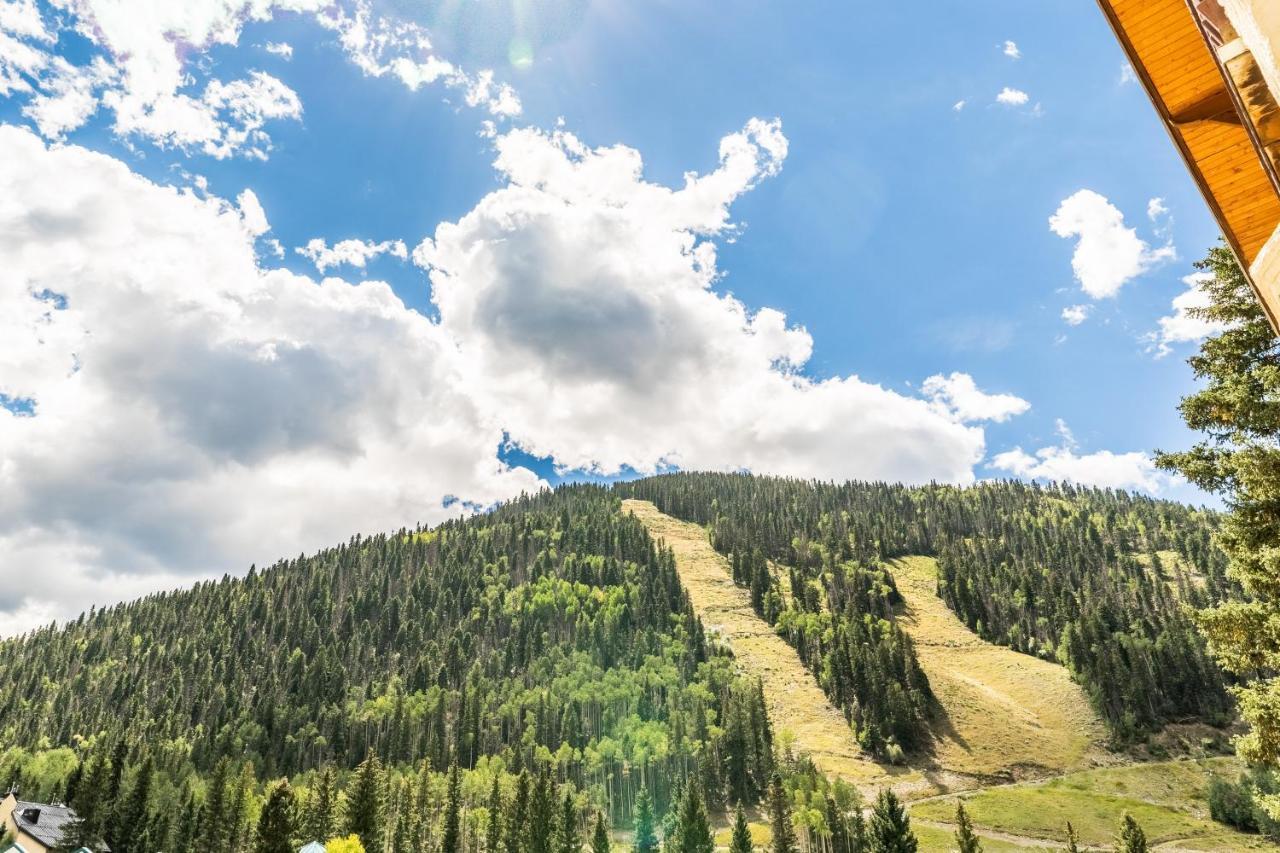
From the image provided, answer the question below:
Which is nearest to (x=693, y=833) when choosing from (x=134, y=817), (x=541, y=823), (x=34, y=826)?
(x=541, y=823)

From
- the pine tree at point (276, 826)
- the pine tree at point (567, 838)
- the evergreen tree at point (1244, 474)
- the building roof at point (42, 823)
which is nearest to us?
the evergreen tree at point (1244, 474)

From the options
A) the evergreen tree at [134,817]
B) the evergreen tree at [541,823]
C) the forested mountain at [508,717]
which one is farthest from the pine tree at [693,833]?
the evergreen tree at [134,817]

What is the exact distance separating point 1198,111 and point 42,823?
103935 millimetres

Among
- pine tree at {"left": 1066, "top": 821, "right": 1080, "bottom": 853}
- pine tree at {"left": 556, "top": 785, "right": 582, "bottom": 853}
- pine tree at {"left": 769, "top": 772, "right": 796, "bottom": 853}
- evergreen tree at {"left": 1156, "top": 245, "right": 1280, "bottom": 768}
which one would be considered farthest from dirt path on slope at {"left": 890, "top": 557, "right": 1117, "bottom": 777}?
evergreen tree at {"left": 1156, "top": 245, "right": 1280, "bottom": 768}

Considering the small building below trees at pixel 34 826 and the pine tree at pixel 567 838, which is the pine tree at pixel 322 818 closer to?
the small building below trees at pixel 34 826

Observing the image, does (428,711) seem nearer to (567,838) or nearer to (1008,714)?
(567,838)

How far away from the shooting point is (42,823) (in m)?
72.5

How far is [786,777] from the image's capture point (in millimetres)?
118750

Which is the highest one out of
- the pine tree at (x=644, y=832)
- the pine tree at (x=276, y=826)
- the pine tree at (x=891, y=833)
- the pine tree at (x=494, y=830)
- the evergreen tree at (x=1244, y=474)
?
the evergreen tree at (x=1244, y=474)

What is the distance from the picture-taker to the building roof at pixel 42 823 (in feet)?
230

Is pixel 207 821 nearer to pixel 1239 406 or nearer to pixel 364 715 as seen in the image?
pixel 364 715

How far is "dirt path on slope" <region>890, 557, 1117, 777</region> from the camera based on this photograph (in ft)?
427

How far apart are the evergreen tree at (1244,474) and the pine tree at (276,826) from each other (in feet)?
170

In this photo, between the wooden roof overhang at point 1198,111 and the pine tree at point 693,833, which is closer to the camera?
the wooden roof overhang at point 1198,111
